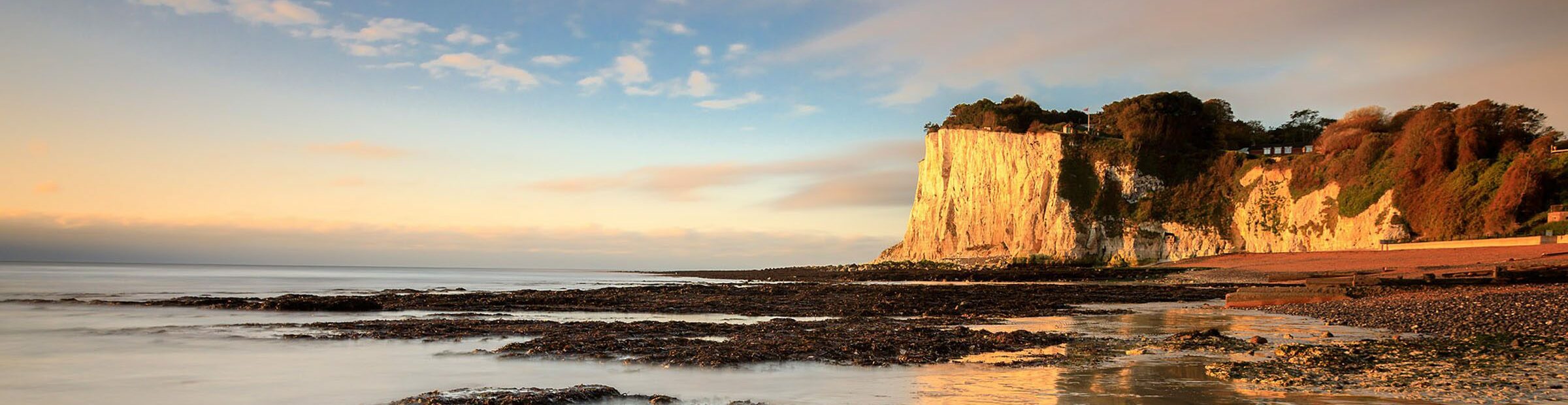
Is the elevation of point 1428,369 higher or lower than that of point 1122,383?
higher

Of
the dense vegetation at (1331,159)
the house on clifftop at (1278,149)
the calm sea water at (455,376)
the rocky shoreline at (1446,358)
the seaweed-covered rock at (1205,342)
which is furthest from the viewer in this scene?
the house on clifftop at (1278,149)

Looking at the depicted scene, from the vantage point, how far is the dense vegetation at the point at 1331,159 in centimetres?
4081

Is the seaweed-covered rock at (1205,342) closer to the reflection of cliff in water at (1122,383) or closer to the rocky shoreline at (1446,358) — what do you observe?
the reflection of cliff in water at (1122,383)

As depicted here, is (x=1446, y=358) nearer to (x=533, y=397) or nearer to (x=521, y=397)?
(x=533, y=397)

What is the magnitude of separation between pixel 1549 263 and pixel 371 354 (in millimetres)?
29270

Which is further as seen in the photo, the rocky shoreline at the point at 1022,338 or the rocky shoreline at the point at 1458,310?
the rocky shoreline at the point at 1458,310

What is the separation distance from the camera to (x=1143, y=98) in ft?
227

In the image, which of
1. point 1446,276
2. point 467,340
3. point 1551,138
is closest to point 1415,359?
point 467,340

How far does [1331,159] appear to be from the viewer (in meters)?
54.4

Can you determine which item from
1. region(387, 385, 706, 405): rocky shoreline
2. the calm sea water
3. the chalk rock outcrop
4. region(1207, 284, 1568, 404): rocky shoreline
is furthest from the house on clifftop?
region(387, 385, 706, 405): rocky shoreline

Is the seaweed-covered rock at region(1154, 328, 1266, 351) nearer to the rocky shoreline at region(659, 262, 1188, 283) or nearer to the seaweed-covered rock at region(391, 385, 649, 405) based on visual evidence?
the seaweed-covered rock at region(391, 385, 649, 405)

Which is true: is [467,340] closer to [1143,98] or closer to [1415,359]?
[1415,359]

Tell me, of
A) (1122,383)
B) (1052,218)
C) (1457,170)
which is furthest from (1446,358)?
(1052,218)

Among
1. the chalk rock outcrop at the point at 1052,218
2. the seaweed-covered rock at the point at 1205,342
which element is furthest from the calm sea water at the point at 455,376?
the chalk rock outcrop at the point at 1052,218
